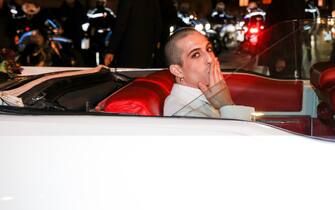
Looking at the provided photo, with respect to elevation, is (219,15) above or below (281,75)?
below

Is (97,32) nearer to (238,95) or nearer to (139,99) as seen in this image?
(139,99)

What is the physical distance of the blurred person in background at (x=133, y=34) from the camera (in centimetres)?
552

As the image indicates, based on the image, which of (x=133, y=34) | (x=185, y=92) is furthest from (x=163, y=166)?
(x=133, y=34)

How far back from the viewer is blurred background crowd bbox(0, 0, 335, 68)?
557cm

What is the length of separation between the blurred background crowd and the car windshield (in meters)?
0.19

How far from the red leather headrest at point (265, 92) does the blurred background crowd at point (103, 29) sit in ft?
0.79

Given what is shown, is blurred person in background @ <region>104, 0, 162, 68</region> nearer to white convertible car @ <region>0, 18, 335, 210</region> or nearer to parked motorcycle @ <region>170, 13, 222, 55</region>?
parked motorcycle @ <region>170, 13, 222, 55</region>

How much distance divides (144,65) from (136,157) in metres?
3.74

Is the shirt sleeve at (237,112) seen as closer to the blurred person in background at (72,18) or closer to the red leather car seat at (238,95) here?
the red leather car seat at (238,95)

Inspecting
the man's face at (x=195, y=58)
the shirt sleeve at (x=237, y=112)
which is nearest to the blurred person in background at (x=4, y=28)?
the man's face at (x=195, y=58)

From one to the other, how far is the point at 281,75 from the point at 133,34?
8.94 ft

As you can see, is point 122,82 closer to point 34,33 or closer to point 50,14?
point 34,33

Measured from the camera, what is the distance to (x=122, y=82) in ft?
11.1

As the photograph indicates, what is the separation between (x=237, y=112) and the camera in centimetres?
228
